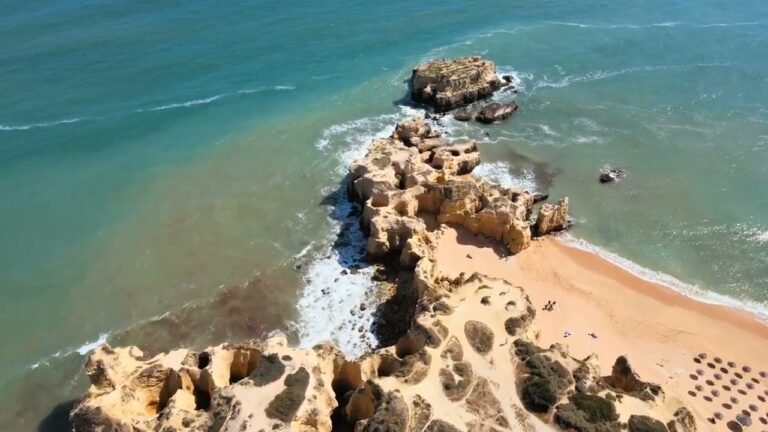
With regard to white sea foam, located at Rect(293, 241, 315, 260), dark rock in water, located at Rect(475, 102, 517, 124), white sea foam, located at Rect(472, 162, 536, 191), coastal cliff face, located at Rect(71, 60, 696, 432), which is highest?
dark rock in water, located at Rect(475, 102, 517, 124)

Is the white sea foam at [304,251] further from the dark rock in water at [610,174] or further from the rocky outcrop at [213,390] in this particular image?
the dark rock in water at [610,174]

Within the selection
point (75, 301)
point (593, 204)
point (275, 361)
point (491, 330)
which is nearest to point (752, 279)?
point (593, 204)

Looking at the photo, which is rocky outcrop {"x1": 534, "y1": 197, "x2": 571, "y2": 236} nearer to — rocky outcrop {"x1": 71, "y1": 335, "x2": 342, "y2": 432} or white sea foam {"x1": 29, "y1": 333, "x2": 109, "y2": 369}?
rocky outcrop {"x1": 71, "y1": 335, "x2": 342, "y2": 432}

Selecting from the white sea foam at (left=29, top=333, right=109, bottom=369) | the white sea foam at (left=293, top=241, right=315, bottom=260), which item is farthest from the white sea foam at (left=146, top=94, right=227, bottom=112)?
the white sea foam at (left=29, top=333, right=109, bottom=369)

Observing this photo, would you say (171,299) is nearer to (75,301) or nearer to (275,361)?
(75,301)

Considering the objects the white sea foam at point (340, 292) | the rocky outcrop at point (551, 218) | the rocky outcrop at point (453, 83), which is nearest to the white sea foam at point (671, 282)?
the rocky outcrop at point (551, 218)

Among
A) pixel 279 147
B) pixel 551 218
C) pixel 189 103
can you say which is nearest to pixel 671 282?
pixel 551 218
